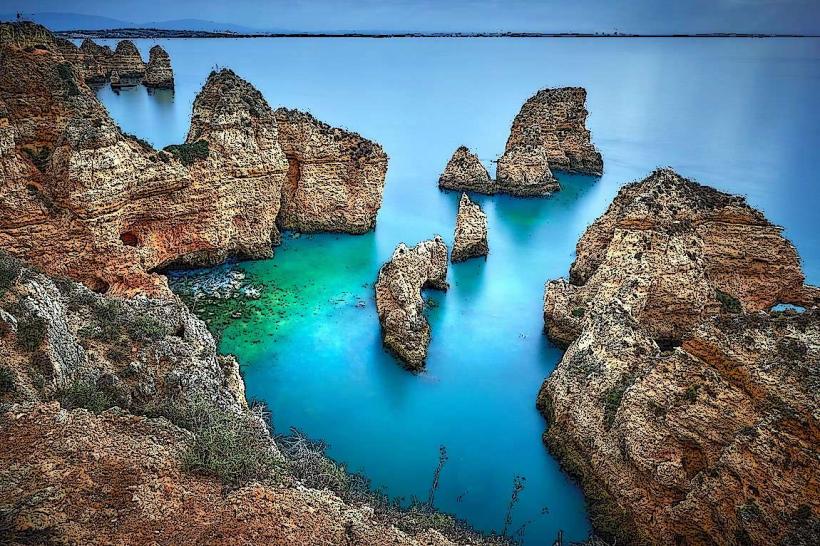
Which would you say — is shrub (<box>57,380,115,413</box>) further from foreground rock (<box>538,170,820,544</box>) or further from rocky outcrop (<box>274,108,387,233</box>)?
rocky outcrop (<box>274,108,387,233</box>)

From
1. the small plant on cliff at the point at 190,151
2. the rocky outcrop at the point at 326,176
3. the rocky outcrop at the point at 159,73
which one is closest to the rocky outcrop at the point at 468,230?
the rocky outcrop at the point at 326,176

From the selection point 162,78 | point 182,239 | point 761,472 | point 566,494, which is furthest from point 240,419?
point 162,78

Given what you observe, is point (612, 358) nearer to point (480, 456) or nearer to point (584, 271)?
point (480, 456)

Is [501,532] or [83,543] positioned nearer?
[83,543]

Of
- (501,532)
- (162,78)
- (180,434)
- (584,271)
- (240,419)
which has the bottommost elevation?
(501,532)

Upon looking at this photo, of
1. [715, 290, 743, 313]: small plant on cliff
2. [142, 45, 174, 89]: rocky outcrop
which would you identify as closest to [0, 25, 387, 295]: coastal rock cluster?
[715, 290, 743, 313]: small plant on cliff

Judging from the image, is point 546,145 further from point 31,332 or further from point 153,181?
point 31,332
